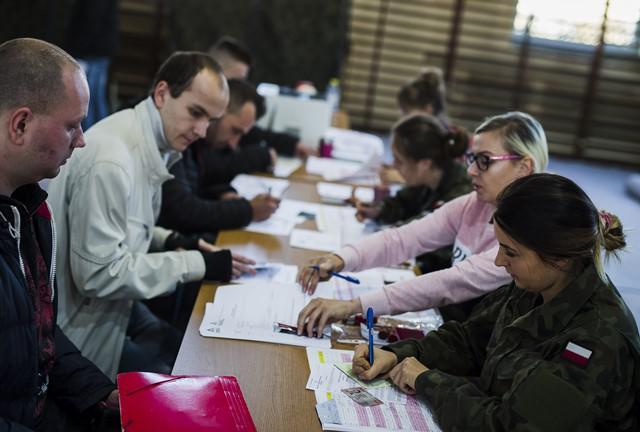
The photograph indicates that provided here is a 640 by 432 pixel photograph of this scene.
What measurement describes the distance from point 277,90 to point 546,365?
161 inches

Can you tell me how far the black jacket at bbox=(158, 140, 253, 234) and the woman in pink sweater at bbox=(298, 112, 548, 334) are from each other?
0.74m

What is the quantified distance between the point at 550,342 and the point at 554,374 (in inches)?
5.0

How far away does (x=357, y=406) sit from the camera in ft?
5.68

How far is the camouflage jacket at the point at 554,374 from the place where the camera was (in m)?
1.51

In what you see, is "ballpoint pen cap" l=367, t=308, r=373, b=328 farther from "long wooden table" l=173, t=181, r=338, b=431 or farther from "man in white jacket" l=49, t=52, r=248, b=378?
"man in white jacket" l=49, t=52, r=248, b=378

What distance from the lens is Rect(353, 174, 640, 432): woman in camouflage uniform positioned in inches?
60.2

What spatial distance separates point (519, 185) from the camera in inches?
69.2

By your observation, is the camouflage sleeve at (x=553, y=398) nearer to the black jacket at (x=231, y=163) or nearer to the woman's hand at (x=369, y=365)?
the woman's hand at (x=369, y=365)

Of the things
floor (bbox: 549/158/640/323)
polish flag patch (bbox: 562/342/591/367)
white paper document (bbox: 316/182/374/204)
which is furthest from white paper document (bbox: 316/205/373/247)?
floor (bbox: 549/158/640/323)

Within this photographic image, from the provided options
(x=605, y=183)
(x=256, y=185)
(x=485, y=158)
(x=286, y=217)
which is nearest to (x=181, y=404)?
(x=485, y=158)

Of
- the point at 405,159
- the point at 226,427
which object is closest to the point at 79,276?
the point at 226,427

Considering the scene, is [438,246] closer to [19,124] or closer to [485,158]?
[485,158]

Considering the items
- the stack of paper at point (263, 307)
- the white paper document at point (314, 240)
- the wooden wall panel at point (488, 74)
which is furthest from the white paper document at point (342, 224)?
the wooden wall panel at point (488, 74)

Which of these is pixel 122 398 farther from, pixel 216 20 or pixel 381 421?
pixel 216 20
